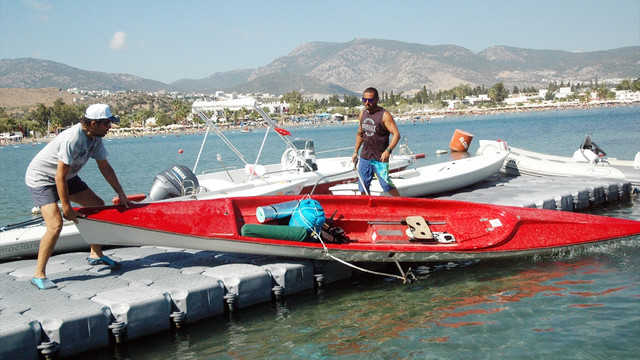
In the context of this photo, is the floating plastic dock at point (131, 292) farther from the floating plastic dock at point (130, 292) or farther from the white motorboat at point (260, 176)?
the white motorboat at point (260, 176)

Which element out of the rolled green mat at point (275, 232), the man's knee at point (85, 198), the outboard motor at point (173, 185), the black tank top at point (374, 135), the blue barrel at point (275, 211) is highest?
the black tank top at point (374, 135)

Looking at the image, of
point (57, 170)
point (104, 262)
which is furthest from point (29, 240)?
point (57, 170)

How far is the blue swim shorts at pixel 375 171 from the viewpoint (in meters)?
8.83

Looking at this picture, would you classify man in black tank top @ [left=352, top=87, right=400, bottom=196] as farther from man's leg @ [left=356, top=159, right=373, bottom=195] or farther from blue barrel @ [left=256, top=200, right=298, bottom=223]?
blue barrel @ [left=256, top=200, right=298, bottom=223]

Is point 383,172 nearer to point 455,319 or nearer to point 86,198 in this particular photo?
point 455,319

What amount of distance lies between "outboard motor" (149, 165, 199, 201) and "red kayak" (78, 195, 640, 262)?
329cm

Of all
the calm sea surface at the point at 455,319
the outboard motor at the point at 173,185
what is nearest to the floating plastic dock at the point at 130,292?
the calm sea surface at the point at 455,319

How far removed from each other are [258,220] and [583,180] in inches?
427

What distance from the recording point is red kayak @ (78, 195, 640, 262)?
22.7 ft

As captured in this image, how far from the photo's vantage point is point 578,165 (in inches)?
631

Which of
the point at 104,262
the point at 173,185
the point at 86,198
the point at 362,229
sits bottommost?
the point at 362,229

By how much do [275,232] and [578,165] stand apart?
12276mm

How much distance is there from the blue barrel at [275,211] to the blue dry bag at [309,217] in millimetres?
161

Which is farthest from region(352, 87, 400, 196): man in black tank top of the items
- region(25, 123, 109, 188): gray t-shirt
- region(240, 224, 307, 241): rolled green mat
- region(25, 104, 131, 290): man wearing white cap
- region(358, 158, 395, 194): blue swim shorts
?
region(25, 123, 109, 188): gray t-shirt
